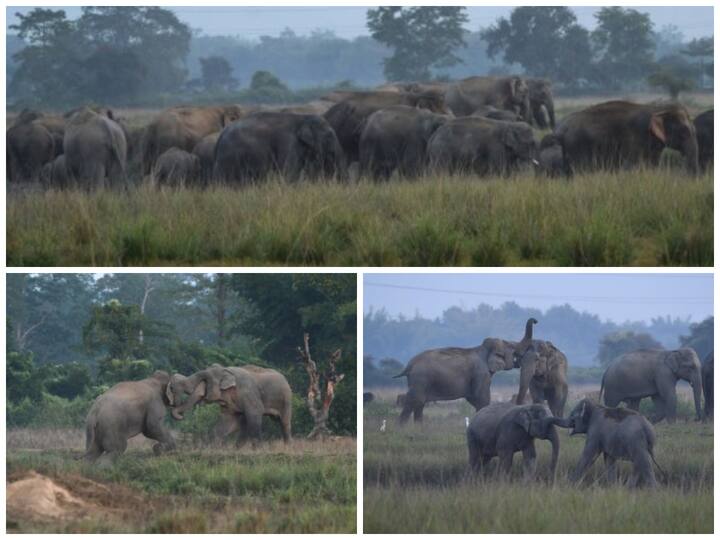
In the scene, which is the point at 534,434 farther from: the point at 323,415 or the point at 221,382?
the point at 221,382

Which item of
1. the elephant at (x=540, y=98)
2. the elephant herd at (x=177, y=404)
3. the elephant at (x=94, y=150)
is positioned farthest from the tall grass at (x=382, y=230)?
the elephant at (x=540, y=98)

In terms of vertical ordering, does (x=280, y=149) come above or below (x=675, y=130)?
below

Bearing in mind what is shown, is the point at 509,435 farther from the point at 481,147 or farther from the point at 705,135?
the point at 705,135

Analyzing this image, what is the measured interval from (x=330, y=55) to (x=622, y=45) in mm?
4072

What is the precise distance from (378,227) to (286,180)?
12.6 ft

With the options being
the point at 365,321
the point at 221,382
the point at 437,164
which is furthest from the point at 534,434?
the point at 437,164

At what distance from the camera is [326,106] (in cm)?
2216

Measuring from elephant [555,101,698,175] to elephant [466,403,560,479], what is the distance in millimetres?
5149

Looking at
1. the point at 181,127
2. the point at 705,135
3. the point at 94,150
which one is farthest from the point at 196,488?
the point at 181,127

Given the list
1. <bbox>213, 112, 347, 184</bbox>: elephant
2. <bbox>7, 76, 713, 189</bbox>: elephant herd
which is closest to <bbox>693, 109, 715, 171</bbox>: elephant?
<bbox>7, 76, 713, 189</bbox>: elephant herd

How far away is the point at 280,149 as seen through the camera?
59.9ft

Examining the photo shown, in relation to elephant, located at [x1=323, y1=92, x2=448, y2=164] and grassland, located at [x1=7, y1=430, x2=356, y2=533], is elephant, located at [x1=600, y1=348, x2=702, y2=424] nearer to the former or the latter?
grassland, located at [x1=7, y1=430, x2=356, y2=533]

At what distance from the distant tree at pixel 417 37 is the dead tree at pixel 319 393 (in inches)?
435

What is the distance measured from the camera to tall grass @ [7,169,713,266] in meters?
13.7
